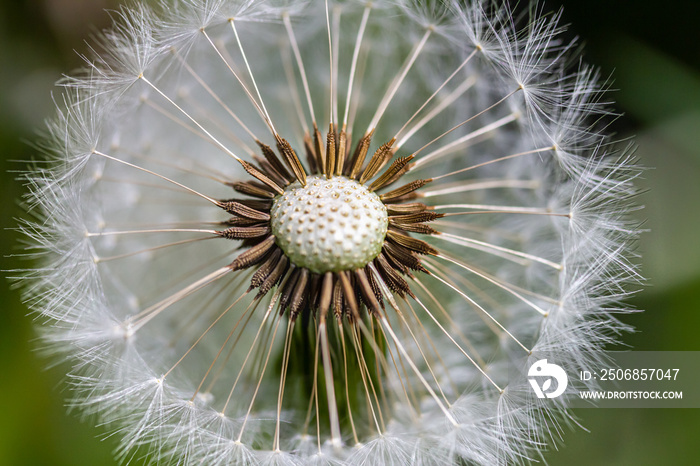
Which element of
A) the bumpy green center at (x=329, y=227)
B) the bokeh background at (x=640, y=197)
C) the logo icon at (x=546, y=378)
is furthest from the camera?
the bokeh background at (x=640, y=197)

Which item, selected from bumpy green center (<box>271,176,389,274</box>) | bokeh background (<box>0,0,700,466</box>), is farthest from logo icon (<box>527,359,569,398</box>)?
bumpy green center (<box>271,176,389,274</box>)

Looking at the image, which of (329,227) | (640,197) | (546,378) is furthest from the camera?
(640,197)

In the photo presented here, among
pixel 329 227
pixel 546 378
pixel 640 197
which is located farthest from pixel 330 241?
pixel 640 197

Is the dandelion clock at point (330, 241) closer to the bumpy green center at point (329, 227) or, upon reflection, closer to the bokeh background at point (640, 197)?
the bumpy green center at point (329, 227)

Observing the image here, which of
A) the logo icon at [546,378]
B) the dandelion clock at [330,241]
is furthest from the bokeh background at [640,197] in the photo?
the logo icon at [546,378]

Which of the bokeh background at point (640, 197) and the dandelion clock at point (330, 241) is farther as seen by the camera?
the bokeh background at point (640, 197)

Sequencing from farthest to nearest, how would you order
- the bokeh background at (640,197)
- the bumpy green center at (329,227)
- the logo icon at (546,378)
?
the bokeh background at (640,197) → the logo icon at (546,378) → the bumpy green center at (329,227)

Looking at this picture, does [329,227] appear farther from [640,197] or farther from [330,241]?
[640,197]
